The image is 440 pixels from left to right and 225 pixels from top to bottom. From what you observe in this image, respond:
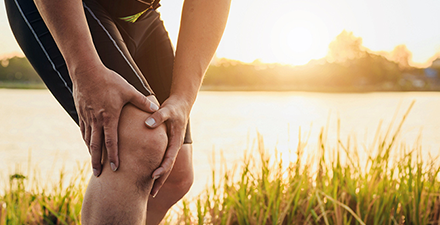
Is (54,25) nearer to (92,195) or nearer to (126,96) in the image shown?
(126,96)

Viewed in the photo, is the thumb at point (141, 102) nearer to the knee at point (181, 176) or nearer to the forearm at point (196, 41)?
the forearm at point (196, 41)

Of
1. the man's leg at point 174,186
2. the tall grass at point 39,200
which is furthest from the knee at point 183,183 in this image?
the tall grass at point 39,200

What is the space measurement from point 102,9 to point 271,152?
4.06 ft

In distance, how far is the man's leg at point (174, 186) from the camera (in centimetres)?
98

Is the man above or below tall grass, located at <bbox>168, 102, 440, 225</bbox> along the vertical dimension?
above

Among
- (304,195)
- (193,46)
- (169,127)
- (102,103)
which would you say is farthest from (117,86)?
(304,195)

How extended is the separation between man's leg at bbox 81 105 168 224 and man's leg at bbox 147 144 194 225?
311mm

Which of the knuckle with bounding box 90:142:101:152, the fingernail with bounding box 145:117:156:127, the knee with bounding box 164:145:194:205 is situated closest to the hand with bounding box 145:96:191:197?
the fingernail with bounding box 145:117:156:127

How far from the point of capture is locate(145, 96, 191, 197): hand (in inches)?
26.4

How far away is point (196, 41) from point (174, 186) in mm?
455

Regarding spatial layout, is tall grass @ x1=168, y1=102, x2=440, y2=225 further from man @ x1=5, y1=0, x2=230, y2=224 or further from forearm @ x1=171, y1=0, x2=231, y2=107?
forearm @ x1=171, y1=0, x2=231, y2=107

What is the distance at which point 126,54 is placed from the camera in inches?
31.0

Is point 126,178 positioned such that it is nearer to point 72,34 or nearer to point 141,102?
point 141,102

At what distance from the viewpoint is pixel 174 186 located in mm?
1004
